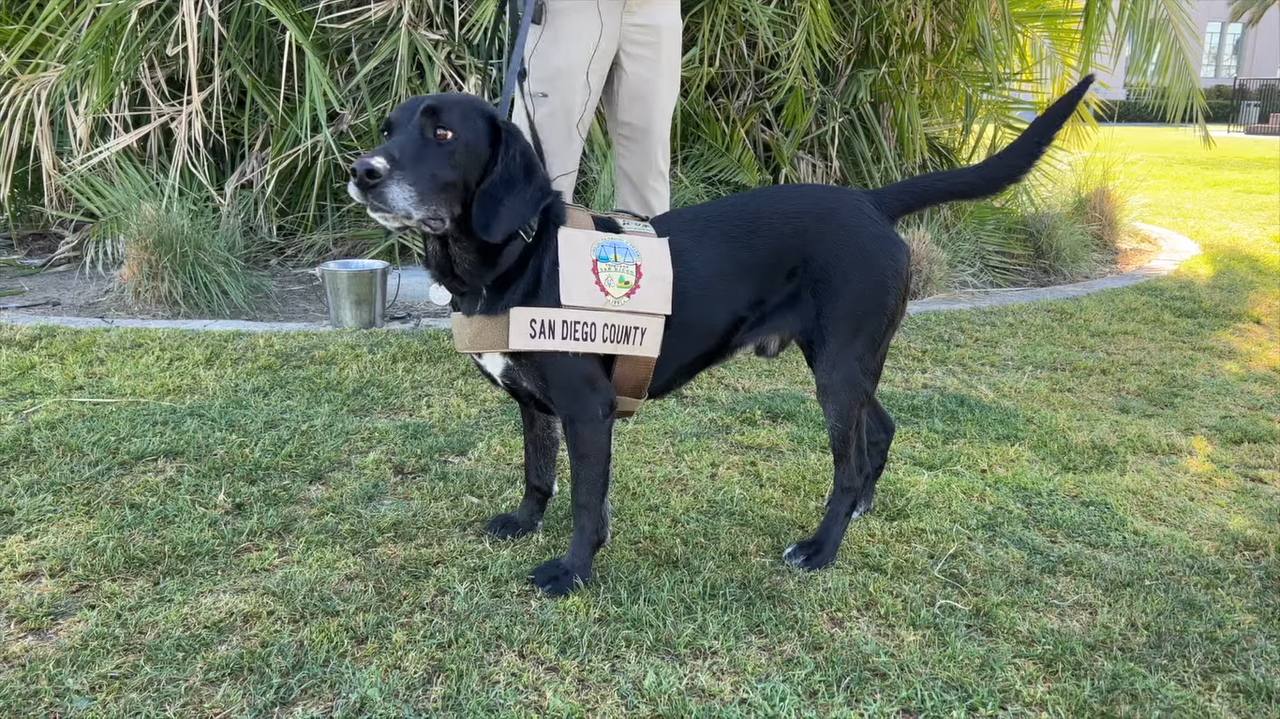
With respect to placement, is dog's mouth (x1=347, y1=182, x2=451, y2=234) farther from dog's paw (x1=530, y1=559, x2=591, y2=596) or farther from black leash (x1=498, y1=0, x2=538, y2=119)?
dog's paw (x1=530, y1=559, x2=591, y2=596)

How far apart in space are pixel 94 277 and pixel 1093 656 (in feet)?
18.1

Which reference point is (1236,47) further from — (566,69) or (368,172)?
(368,172)

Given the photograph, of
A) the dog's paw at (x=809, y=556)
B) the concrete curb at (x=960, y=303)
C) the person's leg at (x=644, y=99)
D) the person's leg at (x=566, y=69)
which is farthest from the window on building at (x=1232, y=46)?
the dog's paw at (x=809, y=556)

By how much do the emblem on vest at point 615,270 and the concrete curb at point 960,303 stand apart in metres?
2.42

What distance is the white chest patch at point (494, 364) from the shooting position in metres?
2.09

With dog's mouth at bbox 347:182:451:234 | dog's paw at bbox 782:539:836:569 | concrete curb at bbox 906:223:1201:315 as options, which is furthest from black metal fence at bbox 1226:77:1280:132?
dog's mouth at bbox 347:182:451:234

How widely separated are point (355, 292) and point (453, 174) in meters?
2.44

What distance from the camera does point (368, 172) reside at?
1.87 meters

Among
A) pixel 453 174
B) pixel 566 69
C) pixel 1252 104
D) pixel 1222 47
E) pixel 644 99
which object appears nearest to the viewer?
pixel 453 174

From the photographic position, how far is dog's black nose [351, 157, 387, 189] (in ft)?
6.11

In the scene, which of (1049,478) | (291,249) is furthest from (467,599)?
(291,249)

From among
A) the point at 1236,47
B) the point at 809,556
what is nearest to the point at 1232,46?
the point at 1236,47

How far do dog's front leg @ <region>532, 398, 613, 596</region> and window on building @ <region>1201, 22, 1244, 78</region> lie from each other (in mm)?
41389

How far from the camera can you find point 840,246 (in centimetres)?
221
